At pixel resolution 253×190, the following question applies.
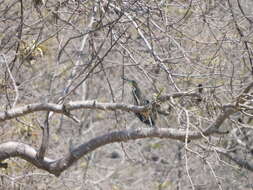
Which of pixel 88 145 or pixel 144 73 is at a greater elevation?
pixel 144 73

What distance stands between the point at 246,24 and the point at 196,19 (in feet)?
1.86

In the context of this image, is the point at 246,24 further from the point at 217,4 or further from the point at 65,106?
the point at 65,106

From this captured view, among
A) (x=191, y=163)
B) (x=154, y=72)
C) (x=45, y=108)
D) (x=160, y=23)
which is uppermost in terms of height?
(x=160, y=23)

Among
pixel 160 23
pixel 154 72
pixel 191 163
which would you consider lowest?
pixel 191 163

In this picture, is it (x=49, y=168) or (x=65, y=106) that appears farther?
(x=49, y=168)

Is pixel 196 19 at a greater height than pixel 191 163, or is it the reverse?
pixel 196 19

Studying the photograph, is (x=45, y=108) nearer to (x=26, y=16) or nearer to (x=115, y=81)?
(x=26, y=16)

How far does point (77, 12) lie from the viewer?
540 cm

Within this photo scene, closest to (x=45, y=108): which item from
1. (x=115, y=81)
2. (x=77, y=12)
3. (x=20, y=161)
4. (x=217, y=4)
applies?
(x=77, y=12)

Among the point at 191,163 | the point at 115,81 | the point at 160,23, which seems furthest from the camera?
the point at 115,81

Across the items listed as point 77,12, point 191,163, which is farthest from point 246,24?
point 191,163

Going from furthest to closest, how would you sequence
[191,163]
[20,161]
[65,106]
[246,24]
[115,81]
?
[115,81] < [191,163] < [20,161] < [246,24] < [65,106]

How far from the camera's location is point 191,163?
9.52 metres

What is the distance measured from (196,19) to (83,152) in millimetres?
1703
